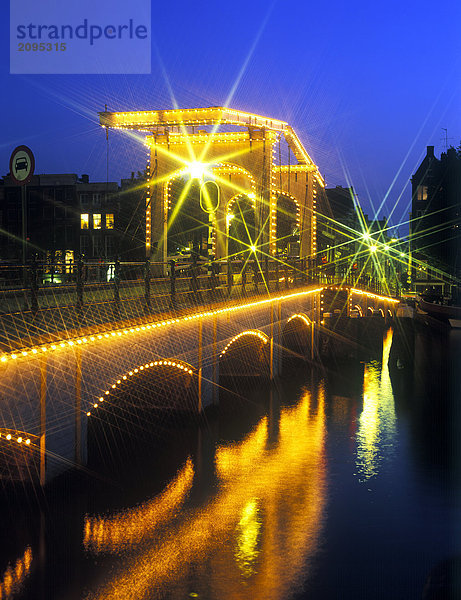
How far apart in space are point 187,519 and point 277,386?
1649 cm

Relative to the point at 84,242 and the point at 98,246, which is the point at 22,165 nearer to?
the point at 98,246

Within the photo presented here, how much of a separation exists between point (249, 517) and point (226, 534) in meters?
1.07

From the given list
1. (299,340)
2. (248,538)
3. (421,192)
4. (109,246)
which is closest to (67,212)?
(109,246)

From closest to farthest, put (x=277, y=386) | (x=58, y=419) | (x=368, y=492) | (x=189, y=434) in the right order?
(x=58, y=419)
(x=368, y=492)
(x=189, y=434)
(x=277, y=386)

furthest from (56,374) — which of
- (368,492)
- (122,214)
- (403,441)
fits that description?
(122,214)

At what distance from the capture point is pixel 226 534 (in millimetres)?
12844

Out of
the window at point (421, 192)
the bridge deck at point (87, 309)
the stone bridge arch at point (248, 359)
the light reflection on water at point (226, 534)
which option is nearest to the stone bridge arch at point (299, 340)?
the stone bridge arch at point (248, 359)

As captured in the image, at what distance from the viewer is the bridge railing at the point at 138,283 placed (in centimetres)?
1273

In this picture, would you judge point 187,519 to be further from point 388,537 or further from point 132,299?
point 132,299

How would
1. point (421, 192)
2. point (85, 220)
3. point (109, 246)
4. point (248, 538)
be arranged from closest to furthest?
point (248, 538), point (109, 246), point (85, 220), point (421, 192)

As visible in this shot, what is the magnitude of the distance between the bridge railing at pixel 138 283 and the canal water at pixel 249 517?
366 cm

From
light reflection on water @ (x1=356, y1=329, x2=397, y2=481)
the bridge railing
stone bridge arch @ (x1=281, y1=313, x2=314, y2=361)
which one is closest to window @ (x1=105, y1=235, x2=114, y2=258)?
the bridge railing

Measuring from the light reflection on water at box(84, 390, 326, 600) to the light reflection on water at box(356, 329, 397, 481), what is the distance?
1.23 metres

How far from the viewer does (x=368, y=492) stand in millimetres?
15797
